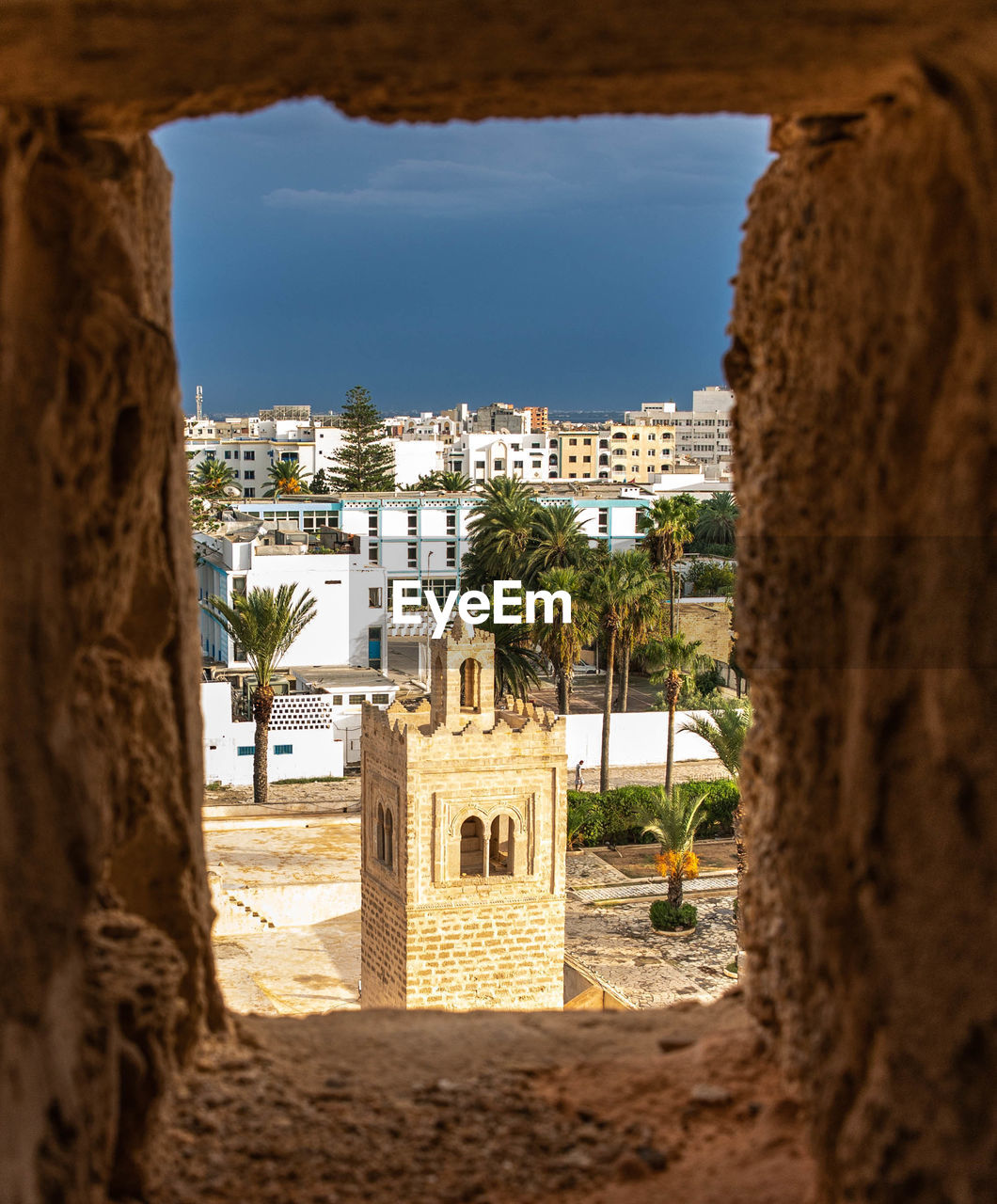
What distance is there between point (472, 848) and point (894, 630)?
17.0 metres

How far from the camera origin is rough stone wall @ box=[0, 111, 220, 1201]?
1.93 metres

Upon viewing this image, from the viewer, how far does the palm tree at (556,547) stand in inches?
1192

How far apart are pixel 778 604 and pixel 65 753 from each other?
1398 millimetres

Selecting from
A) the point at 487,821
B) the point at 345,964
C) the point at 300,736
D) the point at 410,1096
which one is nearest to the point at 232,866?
the point at 345,964

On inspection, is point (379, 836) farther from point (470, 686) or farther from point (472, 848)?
point (470, 686)

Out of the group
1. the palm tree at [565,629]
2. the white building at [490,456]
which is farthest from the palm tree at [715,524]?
the palm tree at [565,629]

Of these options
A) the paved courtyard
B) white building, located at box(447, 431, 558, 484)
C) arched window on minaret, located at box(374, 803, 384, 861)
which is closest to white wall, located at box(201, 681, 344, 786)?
the paved courtyard

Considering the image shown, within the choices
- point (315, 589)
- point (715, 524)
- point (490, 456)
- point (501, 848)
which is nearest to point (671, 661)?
point (501, 848)

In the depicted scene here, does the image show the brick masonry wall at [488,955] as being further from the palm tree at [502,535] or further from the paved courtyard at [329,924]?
the palm tree at [502,535]

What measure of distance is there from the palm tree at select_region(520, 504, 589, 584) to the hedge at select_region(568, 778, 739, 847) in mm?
6201

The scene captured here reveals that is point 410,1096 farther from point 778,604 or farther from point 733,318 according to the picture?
point 733,318

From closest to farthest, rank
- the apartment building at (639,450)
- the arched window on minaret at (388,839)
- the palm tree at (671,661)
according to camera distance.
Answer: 1. the arched window on minaret at (388,839)
2. the palm tree at (671,661)
3. the apartment building at (639,450)

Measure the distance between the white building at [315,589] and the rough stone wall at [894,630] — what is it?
2869 cm

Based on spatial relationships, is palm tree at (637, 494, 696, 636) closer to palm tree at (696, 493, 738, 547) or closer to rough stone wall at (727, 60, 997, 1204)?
palm tree at (696, 493, 738, 547)
